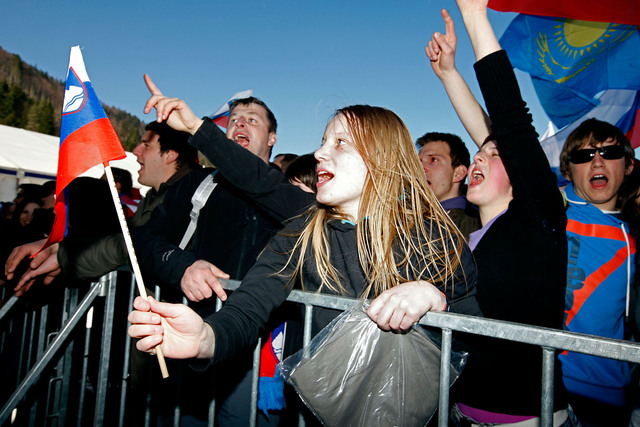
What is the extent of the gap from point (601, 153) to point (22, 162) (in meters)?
16.1

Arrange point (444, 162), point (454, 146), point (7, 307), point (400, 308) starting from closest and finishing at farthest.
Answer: point (400, 308) → point (7, 307) → point (444, 162) → point (454, 146)

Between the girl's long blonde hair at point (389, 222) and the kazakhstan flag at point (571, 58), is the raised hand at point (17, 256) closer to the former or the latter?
the girl's long blonde hair at point (389, 222)

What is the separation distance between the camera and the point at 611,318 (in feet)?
6.87

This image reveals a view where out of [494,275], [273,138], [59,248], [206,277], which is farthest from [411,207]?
[59,248]

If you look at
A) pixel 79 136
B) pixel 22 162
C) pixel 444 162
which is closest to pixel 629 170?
pixel 444 162

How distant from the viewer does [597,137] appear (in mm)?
2600

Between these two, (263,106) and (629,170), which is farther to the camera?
(263,106)

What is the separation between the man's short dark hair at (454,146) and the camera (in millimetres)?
3582

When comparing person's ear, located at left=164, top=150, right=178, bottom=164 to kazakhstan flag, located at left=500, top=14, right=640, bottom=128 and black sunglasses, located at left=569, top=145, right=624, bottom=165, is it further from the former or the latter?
kazakhstan flag, located at left=500, top=14, right=640, bottom=128

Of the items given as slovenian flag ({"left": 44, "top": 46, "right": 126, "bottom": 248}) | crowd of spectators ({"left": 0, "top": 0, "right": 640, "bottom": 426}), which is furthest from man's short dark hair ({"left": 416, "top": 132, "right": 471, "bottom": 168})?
slovenian flag ({"left": 44, "top": 46, "right": 126, "bottom": 248})

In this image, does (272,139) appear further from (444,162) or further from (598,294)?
(598,294)

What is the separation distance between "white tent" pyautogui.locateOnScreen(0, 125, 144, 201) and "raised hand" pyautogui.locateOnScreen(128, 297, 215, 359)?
40.2 feet

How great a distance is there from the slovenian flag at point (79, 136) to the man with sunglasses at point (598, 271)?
93.7 inches

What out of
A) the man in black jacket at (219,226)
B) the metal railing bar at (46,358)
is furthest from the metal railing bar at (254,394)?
the metal railing bar at (46,358)
